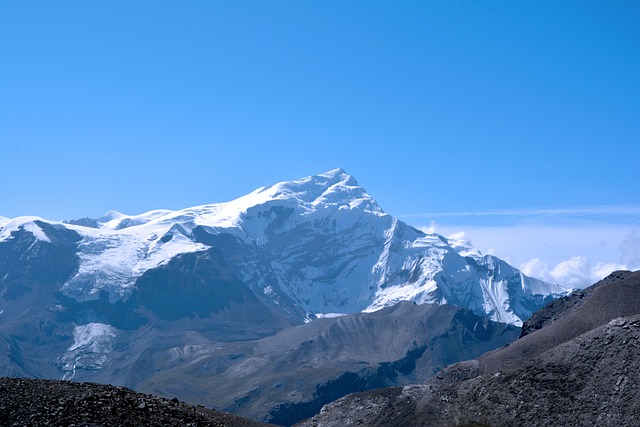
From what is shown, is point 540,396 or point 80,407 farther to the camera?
point 540,396

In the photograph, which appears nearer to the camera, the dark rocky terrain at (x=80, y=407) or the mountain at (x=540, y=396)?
the dark rocky terrain at (x=80, y=407)

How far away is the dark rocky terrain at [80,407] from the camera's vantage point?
262 ft

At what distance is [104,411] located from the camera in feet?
271

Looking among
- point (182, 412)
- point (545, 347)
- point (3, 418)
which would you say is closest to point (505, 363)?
point (545, 347)

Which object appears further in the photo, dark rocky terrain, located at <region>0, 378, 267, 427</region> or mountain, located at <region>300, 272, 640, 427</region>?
mountain, located at <region>300, 272, 640, 427</region>

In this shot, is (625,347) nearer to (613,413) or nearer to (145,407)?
(613,413)

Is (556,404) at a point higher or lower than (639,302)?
lower

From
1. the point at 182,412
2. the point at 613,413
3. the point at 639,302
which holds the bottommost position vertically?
the point at 613,413

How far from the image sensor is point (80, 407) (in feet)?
272

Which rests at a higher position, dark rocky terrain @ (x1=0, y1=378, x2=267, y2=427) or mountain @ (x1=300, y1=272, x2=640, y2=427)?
dark rocky terrain @ (x1=0, y1=378, x2=267, y2=427)

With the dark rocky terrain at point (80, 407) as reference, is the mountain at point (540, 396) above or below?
below

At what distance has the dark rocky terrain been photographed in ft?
262

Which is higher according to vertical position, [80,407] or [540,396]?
[80,407]

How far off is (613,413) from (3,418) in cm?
9597
